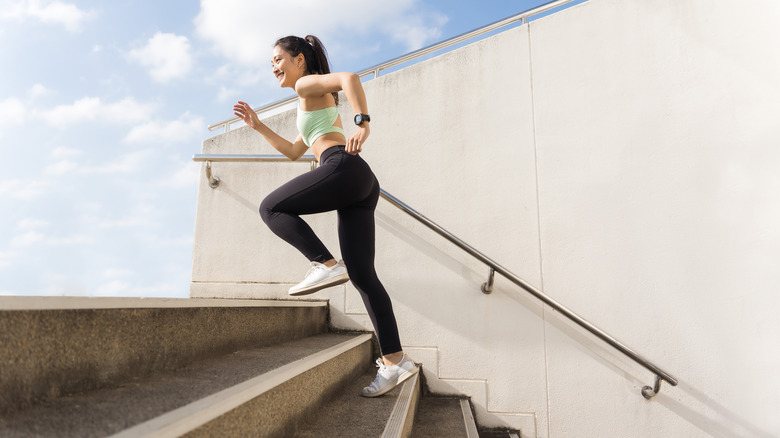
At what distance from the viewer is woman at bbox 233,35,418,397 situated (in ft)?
5.66

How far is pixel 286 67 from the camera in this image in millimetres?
1918

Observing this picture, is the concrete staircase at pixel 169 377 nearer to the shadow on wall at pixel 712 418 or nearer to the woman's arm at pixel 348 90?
the woman's arm at pixel 348 90

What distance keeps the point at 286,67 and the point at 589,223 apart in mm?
1845

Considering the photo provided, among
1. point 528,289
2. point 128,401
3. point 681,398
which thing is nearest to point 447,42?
point 528,289

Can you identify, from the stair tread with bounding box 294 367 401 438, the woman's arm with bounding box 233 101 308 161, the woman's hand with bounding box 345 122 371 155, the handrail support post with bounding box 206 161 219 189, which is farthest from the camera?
the handrail support post with bounding box 206 161 219 189

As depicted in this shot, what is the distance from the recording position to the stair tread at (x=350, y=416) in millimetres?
1383

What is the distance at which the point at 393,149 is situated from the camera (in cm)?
296

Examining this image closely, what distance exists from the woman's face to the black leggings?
1.25ft

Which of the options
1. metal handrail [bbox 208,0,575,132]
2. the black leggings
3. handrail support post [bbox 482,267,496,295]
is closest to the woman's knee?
the black leggings

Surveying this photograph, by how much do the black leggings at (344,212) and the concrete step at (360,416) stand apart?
0.21 metres

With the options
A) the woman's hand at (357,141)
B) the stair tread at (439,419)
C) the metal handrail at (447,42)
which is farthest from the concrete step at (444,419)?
the metal handrail at (447,42)

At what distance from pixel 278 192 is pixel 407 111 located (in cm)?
141

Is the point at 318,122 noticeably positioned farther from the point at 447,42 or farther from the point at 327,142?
the point at 447,42

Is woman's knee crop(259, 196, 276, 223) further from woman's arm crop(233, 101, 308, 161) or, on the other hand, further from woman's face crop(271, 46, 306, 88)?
woman's face crop(271, 46, 306, 88)
